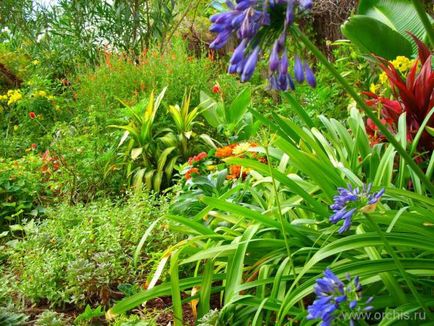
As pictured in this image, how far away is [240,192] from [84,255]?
2.67 feet

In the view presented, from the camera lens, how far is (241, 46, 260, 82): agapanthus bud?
1.16 metres

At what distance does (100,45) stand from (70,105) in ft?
5.39

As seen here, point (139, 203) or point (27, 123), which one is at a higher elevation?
point (27, 123)

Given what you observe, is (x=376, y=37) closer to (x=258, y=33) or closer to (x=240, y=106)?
(x=240, y=106)

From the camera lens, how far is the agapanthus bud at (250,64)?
→ 3.80 ft

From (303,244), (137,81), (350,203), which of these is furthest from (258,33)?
(137,81)

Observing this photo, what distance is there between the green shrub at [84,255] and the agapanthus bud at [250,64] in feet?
4.81

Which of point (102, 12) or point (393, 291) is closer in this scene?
point (393, 291)

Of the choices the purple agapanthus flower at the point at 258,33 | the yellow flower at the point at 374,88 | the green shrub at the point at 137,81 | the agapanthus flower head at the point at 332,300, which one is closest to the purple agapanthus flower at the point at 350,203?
the agapanthus flower head at the point at 332,300

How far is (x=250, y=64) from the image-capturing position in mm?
1159

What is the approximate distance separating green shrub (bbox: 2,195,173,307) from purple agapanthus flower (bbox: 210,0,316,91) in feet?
4.79

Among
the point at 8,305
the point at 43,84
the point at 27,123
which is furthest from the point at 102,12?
the point at 8,305

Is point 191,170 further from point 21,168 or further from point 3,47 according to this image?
point 3,47

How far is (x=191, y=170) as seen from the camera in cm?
307
